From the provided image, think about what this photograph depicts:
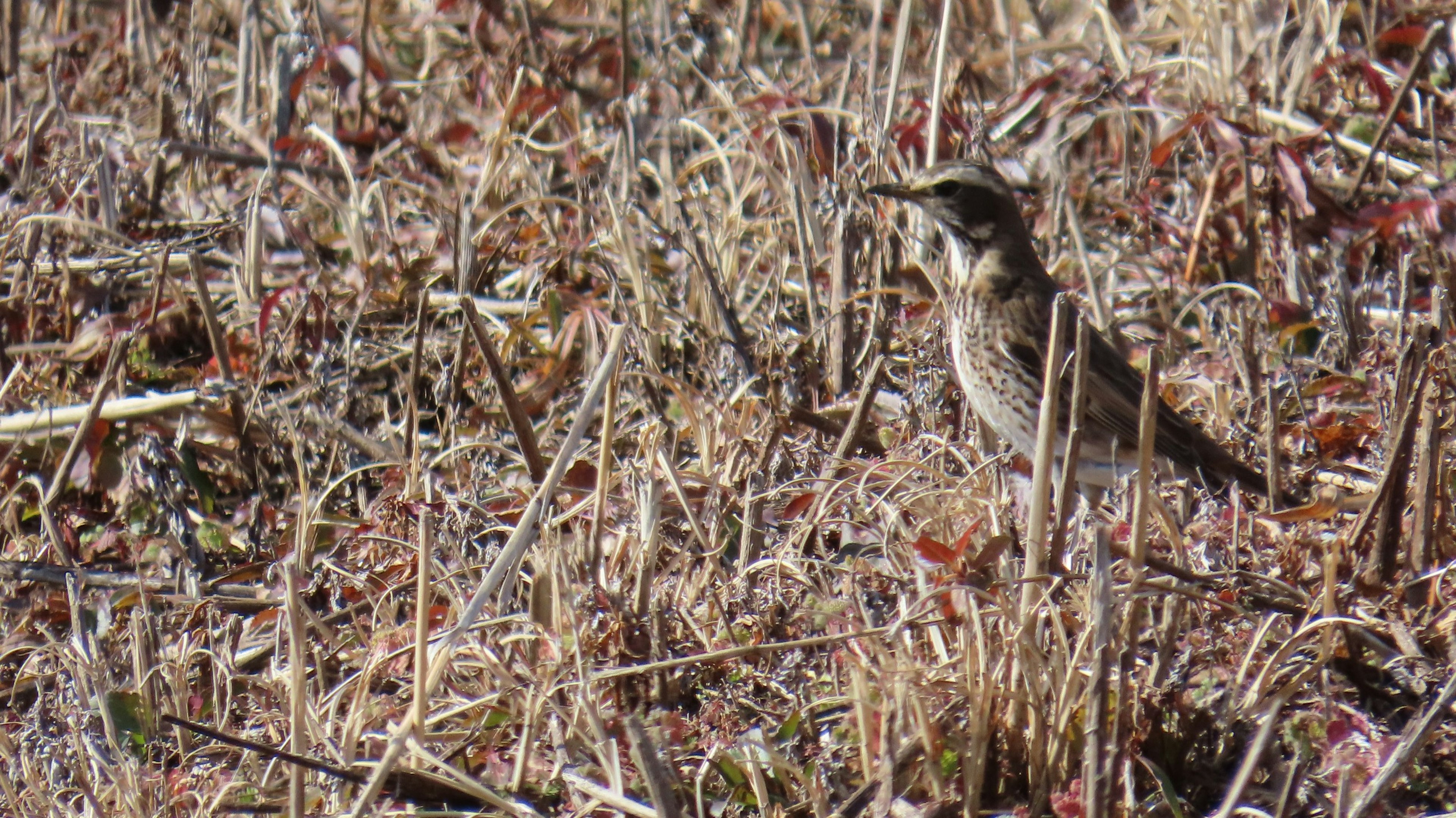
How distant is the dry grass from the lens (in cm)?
330

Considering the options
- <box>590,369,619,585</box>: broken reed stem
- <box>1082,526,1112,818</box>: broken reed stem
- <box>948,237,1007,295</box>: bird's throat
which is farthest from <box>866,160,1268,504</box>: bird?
<box>1082,526,1112,818</box>: broken reed stem

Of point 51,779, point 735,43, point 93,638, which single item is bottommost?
point 51,779

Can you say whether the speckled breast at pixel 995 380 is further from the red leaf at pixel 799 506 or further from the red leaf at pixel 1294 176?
the red leaf at pixel 1294 176

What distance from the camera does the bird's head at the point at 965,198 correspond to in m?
4.91

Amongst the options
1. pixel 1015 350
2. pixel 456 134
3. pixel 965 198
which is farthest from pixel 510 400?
pixel 456 134

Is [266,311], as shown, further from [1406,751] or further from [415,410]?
[1406,751]

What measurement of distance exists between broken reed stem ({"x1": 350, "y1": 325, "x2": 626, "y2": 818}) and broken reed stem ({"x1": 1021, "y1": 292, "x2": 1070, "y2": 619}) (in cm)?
110

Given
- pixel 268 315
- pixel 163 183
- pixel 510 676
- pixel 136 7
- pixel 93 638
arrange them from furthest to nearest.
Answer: pixel 136 7 → pixel 163 183 → pixel 268 315 → pixel 93 638 → pixel 510 676

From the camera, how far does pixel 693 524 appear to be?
13.2ft

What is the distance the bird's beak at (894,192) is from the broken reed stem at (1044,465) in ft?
5.71

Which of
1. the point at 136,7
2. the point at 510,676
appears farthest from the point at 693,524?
the point at 136,7

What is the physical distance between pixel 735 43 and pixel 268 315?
2813mm

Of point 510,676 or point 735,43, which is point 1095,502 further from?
point 735,43

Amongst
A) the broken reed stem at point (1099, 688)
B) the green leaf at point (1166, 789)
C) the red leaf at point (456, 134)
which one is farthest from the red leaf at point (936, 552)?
the red leaf at point (456, 134)
